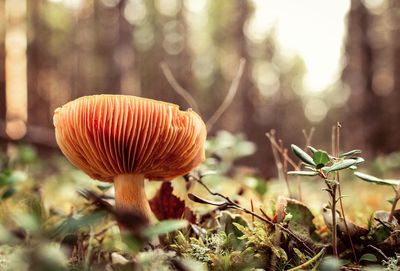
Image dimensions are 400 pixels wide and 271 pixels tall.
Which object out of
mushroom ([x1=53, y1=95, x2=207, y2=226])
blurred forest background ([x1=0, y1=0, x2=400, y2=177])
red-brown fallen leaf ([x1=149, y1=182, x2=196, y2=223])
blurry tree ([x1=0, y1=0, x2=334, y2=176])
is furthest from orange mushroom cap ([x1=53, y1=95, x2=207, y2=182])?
blurry tree ([x1=0, y1=0, x2=334, y2=176])

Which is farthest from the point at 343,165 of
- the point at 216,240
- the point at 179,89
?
the point at 179,89

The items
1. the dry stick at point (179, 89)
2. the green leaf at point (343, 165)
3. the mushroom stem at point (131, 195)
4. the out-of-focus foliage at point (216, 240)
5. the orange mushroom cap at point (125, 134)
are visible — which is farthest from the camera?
the dry stick at point (179, 89)

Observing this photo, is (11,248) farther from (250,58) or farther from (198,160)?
(250,58)

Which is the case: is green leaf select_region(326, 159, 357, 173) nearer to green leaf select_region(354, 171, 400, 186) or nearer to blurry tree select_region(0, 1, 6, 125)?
green leaf select_region(354, 171, 400, 186)

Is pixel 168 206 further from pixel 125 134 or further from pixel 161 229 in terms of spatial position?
pixel 161 229

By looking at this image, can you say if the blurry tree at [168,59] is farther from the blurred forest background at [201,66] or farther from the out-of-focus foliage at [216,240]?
the out-of-focus foliage at [216,240]

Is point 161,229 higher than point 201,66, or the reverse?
point 161,229

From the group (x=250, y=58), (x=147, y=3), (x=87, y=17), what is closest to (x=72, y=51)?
(x=87, y=17)

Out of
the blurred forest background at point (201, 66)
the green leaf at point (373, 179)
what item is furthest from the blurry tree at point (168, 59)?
the green leaf at point (373, 179)
